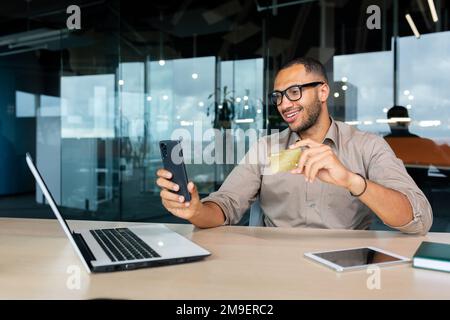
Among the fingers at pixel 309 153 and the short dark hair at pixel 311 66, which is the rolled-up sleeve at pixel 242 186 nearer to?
the short dark hair at pixel 311 66

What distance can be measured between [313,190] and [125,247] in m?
0.88

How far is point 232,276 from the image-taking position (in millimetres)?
960

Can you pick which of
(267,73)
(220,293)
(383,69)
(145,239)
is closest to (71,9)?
(267,73)

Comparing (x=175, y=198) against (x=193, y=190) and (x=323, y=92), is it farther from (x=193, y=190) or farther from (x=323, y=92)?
(x=323, y=92)

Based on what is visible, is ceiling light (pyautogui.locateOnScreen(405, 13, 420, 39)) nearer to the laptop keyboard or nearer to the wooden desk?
the wooden desk

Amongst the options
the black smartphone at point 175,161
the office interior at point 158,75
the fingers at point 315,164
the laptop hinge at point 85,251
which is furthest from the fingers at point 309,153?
the office interior at point 158,75

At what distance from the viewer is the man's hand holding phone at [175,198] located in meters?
1.34

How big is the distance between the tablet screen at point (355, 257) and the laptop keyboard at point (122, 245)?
0.46 metres

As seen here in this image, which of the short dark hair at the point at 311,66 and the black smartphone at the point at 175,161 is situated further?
the short dark hair at the point at 311,66

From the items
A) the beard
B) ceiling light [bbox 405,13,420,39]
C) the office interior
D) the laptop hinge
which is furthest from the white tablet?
ceiling light [bbox 405,13,420,39]

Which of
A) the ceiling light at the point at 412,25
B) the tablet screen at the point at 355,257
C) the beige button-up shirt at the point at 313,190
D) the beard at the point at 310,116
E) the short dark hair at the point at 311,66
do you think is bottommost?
the tablet screen at the point at 355,257

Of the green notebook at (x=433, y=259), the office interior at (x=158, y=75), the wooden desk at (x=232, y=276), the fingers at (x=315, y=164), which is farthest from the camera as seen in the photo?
the office interior at (x=158, y=75)

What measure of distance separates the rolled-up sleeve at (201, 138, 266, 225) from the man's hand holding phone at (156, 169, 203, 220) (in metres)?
0.28

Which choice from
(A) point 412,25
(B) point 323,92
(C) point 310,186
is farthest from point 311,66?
(A) point 412,25
